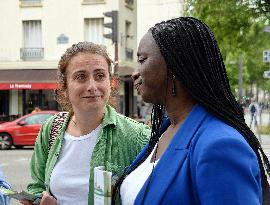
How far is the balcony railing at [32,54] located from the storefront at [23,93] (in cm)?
68

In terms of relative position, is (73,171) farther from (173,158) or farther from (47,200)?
(173,158)

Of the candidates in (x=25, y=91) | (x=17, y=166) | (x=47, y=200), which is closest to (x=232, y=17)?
(x=17, y=166)

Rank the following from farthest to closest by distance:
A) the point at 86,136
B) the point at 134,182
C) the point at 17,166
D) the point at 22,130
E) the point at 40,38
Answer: the point at 40,38 < the point at 22,130 < the point at 17,166 < the point at 86,136 < the point at 134,182

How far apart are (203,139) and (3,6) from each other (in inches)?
1108

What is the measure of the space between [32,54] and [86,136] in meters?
26.0

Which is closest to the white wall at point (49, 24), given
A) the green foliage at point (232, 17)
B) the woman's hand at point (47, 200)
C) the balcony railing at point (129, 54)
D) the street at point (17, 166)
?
the balcony railing at point (129, 54)

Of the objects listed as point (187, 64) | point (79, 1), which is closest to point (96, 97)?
point (187, 64)

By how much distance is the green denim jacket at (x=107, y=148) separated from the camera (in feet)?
9.20

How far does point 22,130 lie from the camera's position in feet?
60.0

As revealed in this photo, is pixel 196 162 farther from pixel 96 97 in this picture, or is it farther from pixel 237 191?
pixel 96 97

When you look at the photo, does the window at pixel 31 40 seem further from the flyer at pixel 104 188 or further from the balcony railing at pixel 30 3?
the flyer at pixel 104 188

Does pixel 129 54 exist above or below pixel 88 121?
above

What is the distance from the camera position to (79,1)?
1099 inches

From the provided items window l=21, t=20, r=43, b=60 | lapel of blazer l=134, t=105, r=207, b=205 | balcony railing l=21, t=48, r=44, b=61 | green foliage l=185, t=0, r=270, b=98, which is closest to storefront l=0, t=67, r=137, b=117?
balcony railing l=21, t=48, r=44, b=61
